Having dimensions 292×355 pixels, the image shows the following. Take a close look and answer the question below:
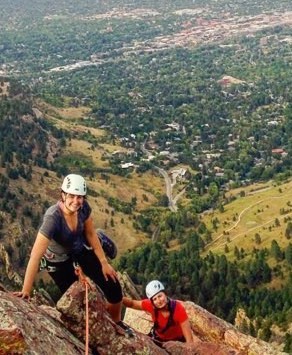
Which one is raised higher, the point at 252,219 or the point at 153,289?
the point at 153,289

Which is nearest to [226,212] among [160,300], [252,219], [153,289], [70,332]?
[252,219]

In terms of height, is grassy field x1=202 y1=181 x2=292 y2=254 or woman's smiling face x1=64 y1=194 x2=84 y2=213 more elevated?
woman's smiling face x1=64 y1=194 x2=84 y2=213

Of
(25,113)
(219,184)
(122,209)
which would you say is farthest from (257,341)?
(25,113)

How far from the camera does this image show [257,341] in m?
25.3

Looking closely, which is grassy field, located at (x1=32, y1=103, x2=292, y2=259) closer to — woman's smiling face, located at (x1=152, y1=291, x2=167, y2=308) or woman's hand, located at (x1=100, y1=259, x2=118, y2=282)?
woman's smiling face, located at (x1=152, y1=291, x2=167, y2=308)

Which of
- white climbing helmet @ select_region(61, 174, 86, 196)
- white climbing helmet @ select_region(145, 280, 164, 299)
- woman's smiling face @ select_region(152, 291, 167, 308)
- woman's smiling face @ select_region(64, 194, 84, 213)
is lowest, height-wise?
woman's smiling face @ select_region(152, 291, 167, 308)

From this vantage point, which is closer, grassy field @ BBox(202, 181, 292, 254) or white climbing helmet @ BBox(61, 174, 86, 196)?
white climbing helmet @ BBox(61, 174, 86, 196)

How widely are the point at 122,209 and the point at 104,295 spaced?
135 m

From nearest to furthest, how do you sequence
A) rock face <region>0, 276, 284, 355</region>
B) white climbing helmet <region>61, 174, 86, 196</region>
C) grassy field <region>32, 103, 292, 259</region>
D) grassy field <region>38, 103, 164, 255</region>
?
rock face <region>0, 276, 284, 355</region> → white climbing helmet <region>61, 174, 86, 196</region> → grassy field <region>32, 103, 292, 259</region> → grassy field <region>38, 103, 164, 255</region>

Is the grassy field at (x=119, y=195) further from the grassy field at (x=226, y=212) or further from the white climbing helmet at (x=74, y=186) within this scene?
the white climbing helmet at (x=74, y=186)

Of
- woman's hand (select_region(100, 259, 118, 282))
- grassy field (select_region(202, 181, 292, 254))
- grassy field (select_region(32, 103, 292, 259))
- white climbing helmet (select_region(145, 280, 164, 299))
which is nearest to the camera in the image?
woman's hand (select_region(100, 259, 118, 282))

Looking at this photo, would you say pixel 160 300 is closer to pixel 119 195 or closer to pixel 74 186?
pixel 74 186

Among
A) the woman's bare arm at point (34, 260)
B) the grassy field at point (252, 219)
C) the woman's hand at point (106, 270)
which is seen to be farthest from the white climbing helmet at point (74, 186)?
the grassy field at point (252, 219)

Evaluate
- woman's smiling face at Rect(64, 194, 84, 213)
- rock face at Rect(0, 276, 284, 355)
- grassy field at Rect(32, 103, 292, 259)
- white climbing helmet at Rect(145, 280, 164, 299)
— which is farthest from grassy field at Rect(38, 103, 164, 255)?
woman's smiling face at Rect(64, 194, 84, 213)
